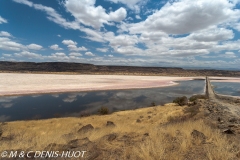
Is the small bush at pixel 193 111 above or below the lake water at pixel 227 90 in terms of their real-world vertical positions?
above

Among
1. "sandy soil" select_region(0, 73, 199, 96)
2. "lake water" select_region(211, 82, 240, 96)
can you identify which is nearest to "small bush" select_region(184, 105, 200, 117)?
"lake water" select_region(211, 82, 240, 96)

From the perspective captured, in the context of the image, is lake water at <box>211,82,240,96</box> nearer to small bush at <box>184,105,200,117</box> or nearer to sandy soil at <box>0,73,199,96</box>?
sandy soil at <box>0,73,199,96</box>

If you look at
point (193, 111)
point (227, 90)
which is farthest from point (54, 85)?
point (227, 90)

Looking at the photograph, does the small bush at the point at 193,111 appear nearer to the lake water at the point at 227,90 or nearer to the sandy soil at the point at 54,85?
the lake water at the point at 227,90

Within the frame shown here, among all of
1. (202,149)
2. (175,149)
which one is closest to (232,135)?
(202,149)

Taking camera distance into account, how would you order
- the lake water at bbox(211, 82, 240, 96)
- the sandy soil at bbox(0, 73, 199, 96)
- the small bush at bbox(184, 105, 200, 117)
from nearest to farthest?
the small bush at bbox(184, 105, 200, 117)
the sandy soil at bbox(0, 73, 199, 96)
the lake water at bbox(211, 82, 240, 96)

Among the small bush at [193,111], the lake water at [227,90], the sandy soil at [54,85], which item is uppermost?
the small bush at [193,111]

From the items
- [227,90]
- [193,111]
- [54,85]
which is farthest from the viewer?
[227,90]

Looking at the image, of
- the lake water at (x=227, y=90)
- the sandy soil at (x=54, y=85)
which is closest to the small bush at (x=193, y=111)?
the lake water at (x=227, y=90)

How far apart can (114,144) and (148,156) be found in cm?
182

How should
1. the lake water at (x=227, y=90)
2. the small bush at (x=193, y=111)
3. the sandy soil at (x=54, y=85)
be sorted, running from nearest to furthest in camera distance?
1. the small bush at (x=193, y=111)
2. the sandy soil at (x=54, y=85)
3. the lake water at (x=227, y=90)

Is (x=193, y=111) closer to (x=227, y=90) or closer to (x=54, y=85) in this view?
(x=54, y=85)

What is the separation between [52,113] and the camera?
20.3m

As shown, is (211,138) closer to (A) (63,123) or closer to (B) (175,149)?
(B) (175,149)
